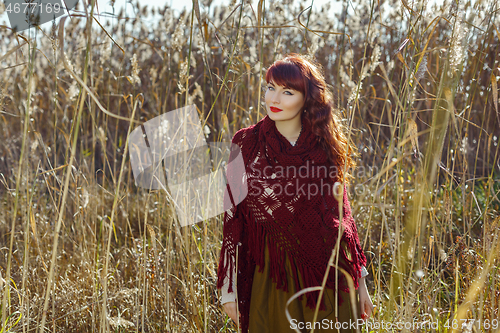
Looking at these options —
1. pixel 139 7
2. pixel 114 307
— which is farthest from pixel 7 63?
pixel 114 307

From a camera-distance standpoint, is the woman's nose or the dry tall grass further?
the woman's nose

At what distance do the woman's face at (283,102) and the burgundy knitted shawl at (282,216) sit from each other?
0.19 ft

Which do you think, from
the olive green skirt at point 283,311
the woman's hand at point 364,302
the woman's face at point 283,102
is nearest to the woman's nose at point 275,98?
the woman's face at point 283,102

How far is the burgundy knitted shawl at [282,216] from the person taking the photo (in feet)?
3.52

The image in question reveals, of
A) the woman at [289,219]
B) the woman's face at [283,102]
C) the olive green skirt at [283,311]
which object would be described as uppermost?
the woman's face at [283,102]

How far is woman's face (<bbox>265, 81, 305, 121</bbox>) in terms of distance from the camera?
1103 mm

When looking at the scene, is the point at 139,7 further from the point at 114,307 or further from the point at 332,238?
the point at 332,238

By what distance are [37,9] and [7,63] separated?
6.94ft

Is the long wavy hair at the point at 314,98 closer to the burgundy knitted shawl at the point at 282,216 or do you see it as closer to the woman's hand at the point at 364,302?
the burgundy knitted shawl at the point at 282,216

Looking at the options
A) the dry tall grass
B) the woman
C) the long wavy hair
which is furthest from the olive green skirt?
the long wavy hair

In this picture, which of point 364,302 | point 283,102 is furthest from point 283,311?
point 283,102

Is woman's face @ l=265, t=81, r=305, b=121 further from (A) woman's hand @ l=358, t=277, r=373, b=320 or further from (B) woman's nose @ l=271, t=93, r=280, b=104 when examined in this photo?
(A) woman's hand @ l=358, t=277, r=373, b=320

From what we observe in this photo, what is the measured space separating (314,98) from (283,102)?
0.12m

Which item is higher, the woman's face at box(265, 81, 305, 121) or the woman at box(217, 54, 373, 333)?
the woman's face at box(265, 81, 305, 121)
